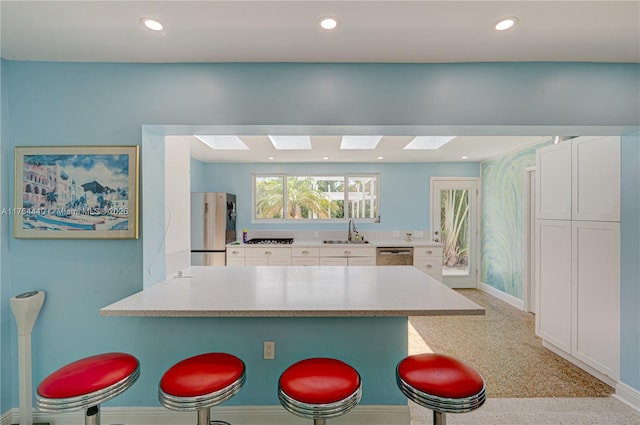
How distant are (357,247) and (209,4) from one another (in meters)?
3.73

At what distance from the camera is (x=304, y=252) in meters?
4.55

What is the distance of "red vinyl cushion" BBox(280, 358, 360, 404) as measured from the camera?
1.22 meters

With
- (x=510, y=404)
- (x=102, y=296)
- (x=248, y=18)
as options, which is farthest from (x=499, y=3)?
(x=102, y=296)

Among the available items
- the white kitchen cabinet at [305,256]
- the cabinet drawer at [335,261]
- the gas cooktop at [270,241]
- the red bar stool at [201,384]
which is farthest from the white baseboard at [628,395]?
the gas cooktop at [270,241]

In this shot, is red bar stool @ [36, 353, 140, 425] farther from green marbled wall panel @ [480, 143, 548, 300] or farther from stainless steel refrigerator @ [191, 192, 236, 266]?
green marbled wall panel @ [480, 143, 548, 300]

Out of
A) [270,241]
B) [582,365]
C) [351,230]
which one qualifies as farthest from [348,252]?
[582,365]

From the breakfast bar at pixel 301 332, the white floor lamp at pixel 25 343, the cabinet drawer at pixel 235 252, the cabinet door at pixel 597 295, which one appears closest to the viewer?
the white floor lamp at pixel 25 343

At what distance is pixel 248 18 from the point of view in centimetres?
146

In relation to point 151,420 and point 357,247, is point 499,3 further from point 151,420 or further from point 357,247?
point 357,247

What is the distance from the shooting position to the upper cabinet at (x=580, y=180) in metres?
2.25

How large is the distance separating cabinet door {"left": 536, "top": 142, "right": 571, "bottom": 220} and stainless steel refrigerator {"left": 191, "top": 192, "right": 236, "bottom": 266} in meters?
4.03

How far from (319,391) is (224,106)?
1.70 metres

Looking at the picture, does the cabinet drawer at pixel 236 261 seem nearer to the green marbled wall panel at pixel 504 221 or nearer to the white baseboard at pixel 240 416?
the white baseboard at pixel 240 416

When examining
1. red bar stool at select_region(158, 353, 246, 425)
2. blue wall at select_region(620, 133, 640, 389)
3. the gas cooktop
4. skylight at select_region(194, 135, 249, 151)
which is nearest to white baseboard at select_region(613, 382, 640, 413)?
blue wall at select_region(620, 133, 640, 389)
